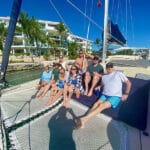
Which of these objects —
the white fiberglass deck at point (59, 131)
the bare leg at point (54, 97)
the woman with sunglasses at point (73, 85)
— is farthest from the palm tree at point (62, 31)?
the white fiberglass deck at point (59, 131)

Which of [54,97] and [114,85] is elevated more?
[114,85]

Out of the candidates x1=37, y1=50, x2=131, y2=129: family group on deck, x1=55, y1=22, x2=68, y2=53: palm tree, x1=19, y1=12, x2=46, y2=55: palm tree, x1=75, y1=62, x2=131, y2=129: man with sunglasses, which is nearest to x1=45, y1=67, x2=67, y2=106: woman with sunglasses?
x1=37, y1=50, x2=131, y2=129: family group on deck

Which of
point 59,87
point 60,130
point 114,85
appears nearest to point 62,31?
point 59,87

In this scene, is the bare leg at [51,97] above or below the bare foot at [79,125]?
above

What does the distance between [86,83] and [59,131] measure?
1952 mm

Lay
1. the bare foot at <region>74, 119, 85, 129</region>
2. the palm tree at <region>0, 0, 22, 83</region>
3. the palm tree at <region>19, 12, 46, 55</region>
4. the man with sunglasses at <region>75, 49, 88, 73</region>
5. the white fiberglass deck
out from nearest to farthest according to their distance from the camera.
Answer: the palm tree at <region>0, 0, 22, 83</region>, the white fiberglass deck, the bare foot at <region>74, 119, 85, 129</region>, the man with sunglasses at <region>75, 49, 88, 73</region>, the palm tree at <region>19, 12, 46, 55</region>

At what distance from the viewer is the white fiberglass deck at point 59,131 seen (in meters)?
3.18

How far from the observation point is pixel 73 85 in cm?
542

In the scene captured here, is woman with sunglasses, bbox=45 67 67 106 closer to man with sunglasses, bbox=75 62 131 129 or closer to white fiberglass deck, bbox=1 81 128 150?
white fiberglass deck, bbox=1 81 128 150

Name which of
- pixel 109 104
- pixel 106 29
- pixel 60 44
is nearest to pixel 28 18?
pixel 60 44

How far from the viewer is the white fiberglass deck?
318 cm

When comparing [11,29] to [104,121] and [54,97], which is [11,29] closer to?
[104,121]

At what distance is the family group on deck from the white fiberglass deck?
0.26 metres

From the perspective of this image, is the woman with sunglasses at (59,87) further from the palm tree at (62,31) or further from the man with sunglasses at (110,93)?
the palm tree at (62,31)
